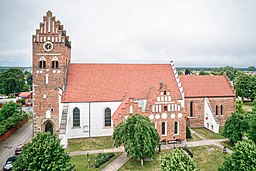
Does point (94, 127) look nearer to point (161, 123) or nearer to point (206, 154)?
point (161, 123)

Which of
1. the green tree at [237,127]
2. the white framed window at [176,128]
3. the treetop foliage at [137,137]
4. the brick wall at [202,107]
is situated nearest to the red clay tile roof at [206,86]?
the brick wall at [202,107]

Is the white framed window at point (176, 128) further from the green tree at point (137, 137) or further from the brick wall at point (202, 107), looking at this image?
the brick wall at point (202, 107)

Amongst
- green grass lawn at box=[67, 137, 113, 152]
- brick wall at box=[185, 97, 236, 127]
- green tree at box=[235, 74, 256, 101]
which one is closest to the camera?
green grass lawn at box=[67, 137, 113, 152]

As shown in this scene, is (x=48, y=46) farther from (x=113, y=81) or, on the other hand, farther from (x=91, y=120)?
(x=91, y=120)

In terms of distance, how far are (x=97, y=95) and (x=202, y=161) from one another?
16.8 metres

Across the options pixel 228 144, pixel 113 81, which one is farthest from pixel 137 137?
pixel 228 144

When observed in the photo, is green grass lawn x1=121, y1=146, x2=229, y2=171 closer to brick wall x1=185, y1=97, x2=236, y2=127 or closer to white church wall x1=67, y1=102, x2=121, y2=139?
brick wall x1=185, y1=97, x2=236, y2=127

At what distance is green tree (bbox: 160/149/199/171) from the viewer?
43.4ft

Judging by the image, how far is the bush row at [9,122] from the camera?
2811 centimetres

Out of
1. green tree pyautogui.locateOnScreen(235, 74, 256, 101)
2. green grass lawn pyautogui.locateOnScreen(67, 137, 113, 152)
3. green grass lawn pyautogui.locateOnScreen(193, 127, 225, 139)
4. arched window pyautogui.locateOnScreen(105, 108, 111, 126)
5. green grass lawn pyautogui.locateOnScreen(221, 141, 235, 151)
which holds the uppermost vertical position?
green tree pyautogui.locateOnScreen(235, 74, 256, 101)

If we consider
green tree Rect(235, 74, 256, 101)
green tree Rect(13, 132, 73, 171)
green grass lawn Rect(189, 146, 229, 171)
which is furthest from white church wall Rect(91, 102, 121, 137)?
green tree Rect(235, 74, 256, 101)

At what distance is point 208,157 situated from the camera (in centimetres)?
2241

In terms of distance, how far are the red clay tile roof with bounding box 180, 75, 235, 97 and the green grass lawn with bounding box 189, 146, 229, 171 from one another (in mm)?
10919

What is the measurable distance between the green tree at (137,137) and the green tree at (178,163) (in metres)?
5.40
